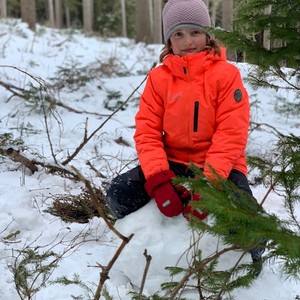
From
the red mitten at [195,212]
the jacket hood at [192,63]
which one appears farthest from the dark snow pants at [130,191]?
the jacket hood at [192,63]

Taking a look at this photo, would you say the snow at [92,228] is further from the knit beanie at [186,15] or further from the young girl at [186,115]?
the knit beanie at [186,15]

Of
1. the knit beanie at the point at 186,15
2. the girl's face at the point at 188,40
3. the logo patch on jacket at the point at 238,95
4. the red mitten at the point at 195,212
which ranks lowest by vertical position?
the red mitten at the point at 195,212

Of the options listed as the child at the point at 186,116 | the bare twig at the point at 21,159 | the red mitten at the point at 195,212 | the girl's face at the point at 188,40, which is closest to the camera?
the red mitten at the point at 195,212

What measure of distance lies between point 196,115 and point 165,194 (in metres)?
0.48

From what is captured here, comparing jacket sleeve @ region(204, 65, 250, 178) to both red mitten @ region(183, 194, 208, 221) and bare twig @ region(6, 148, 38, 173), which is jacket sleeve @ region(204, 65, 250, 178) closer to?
red mitten @ region(183, 194, 208, 221)

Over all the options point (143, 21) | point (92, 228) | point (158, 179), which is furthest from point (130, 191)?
point (143, 21)

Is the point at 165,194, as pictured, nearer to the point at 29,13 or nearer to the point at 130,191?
the point at 130,191

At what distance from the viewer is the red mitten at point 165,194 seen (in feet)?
7.39

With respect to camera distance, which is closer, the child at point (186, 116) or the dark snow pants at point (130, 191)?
the child at point (186, 116)

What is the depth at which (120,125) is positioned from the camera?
5.44 m

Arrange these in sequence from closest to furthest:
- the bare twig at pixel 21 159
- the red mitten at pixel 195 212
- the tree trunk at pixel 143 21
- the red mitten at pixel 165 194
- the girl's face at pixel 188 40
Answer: the red mitten at pixel 195 212, the red mitten at pixel 165 194, the girl's face at pixel 188 40, the bare twig at pixel 21 159, the tree trunk at pixel 143 21

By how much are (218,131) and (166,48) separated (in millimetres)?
599

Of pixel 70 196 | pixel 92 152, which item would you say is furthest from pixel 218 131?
pixel 92 152

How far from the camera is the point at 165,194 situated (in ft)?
7.42
